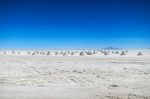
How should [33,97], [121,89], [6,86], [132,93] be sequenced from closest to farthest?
[33,97], [132,93], [121,89], [6,86]

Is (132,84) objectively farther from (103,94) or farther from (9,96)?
(9,96)

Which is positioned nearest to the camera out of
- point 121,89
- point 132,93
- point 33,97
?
point 33,97

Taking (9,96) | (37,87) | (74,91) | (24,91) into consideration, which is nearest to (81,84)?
(74,91)

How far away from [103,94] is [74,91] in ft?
4.35

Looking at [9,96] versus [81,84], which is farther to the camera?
[81,84]

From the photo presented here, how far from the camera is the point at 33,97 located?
848 centimetres

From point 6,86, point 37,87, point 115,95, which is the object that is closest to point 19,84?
point 6,86

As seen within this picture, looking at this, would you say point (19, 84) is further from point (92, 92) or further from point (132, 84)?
point (132, 84)

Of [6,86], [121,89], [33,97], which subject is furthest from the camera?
[6,86]

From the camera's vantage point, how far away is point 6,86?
10625mm

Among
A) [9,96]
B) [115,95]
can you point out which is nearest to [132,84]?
[115,95]

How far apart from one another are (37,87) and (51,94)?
1.50m

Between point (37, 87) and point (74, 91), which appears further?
point (37, 87)

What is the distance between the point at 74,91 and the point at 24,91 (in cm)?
225
